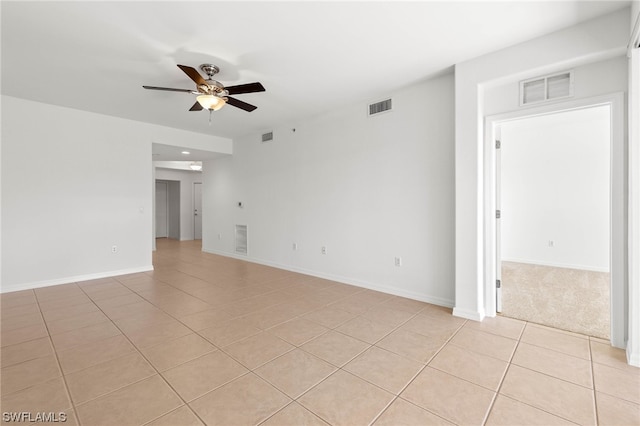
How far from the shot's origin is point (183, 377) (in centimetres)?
208

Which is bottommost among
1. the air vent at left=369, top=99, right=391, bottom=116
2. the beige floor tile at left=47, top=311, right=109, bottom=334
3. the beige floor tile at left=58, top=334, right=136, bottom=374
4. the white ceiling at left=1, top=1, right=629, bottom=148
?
the beige floor tile at left=58, top=334, right=136, bottom=374

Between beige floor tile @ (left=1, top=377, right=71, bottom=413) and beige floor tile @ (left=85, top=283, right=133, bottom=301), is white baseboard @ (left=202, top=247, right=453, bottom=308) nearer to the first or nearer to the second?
beige floor tile @ (left=85, top=283, right=133, bottom=301)

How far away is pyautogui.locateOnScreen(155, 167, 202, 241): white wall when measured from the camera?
10244 millimetres

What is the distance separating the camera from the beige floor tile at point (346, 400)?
1690mm

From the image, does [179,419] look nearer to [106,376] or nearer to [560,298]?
[106,376]

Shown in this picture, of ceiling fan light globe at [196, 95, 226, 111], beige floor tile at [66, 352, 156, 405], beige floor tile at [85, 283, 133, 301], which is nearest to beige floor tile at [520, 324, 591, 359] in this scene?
beige floor tile at [66, 352, 156, 405]

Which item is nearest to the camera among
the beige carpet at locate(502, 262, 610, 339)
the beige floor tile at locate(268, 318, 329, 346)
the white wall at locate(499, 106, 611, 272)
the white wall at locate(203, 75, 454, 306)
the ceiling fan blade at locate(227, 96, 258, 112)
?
the beige floor tile at locate(268, 318, 329, 346)

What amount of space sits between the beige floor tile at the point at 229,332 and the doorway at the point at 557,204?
3617 mm

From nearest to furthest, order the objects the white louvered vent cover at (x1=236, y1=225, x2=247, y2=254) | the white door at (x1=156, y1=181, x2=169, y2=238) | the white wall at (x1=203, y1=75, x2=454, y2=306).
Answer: the white wall at (x1=203, y1=75, x2=454, y2=306)
the white louvered vent cover at (x1=236, y1=225, x2=247, y2=254)
the white door at (x1=156, y1=181, x2=169, y2=238)

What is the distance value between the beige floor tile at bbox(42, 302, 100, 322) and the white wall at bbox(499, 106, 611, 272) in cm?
735

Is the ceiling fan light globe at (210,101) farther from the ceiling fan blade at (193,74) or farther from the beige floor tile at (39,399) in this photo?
the beige floor tile at (39,399)

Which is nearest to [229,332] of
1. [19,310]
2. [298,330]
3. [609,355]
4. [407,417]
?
[298,330]

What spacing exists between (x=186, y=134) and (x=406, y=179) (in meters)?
4.88

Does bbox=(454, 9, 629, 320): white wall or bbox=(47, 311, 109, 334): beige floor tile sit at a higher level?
bbox=(454, 9, 629, 320): white wall
